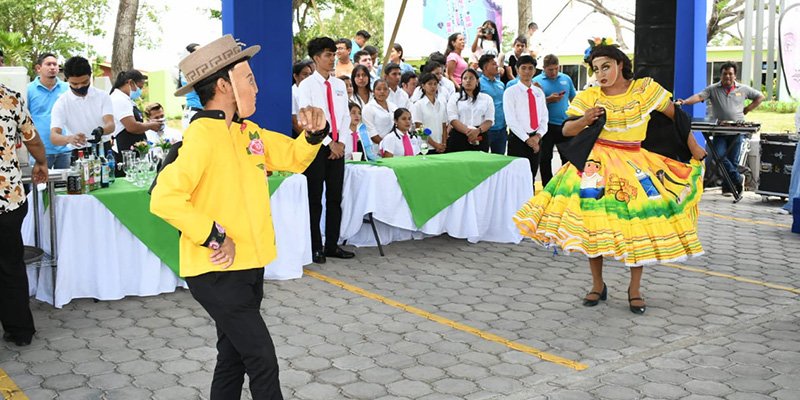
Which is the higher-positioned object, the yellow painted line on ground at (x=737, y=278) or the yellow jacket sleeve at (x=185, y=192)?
the yellow jacket sleeve at (x=185, y=192)

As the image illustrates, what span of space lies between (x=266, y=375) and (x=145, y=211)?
3.21 m

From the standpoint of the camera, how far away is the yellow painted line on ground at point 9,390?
4535mm

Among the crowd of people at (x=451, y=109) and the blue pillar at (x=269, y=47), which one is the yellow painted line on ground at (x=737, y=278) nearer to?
the crowd of people at (x=451, y=109)

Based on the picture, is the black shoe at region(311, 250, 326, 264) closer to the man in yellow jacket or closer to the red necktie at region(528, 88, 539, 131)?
the red necktie at region(528, 88, 539, 131)

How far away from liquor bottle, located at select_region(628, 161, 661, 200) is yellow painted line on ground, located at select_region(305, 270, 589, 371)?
1.39 metres

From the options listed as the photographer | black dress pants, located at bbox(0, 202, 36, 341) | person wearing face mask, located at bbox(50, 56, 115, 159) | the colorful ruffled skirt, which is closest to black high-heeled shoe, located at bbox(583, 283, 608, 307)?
the colorful ruffled skirt

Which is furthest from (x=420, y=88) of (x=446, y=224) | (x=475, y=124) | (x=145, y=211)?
(x=145, y=211)

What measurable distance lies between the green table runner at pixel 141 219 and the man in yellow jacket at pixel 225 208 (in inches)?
114

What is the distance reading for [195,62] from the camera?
3463 mm

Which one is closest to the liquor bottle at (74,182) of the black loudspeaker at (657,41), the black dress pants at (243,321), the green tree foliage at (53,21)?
the black dress pants at (243,321)

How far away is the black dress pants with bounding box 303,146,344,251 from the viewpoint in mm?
7656

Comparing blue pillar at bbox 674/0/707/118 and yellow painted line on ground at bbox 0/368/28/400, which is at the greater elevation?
blue pillar at bbox 674/0/707/118

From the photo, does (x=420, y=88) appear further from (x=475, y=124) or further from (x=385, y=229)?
(x=385, y=229)

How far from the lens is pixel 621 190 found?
19.6 feet
